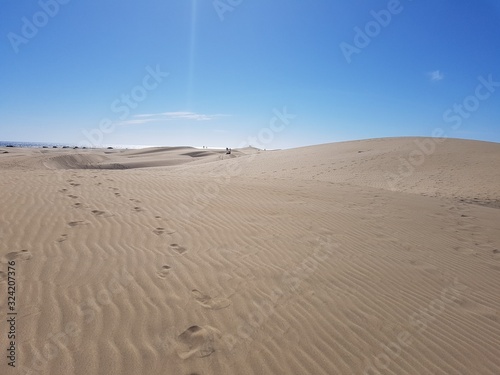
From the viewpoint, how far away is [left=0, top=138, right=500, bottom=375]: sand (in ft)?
8.87

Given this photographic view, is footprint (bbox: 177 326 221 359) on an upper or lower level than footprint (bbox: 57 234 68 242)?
lower

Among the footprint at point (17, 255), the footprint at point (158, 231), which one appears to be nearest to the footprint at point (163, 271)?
the footprint at point (158, 231)

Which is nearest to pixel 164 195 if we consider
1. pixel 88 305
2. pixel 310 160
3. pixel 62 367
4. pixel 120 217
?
pixel 120 217

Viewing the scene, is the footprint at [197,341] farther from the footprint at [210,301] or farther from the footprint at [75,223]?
the footprint at [75,223]

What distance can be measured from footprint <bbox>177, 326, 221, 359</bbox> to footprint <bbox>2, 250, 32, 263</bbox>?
2.82 meters

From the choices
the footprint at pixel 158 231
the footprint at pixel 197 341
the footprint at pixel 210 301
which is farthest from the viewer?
the footprint at pixel 158 231

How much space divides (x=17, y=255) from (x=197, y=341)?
3.17 meters

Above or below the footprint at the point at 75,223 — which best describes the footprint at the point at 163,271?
below

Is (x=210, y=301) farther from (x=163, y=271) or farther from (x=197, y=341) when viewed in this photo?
(x=163, y=271)

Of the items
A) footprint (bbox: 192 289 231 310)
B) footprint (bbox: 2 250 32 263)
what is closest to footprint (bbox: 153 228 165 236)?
footprint (bbox: 2 250 32 263)

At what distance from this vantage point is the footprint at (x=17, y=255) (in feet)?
12.8

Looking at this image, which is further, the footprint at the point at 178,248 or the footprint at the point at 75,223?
the footprint at the point at 75,223

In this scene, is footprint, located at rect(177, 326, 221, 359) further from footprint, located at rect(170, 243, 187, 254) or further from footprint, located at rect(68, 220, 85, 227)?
footprint, located at rect(68, 220, 85, 227)

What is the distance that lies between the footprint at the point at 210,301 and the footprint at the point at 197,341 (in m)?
0.36
